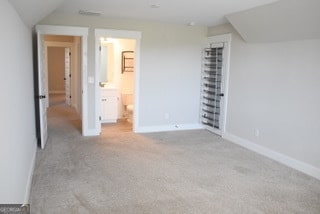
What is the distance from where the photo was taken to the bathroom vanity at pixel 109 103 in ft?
23.2

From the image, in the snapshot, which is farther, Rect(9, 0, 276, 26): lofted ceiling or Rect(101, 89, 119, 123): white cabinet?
Rect(101, 89, 119, 123): white cabinet

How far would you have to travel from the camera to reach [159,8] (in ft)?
15.2

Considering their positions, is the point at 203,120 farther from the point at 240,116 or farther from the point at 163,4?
the point at 163,4

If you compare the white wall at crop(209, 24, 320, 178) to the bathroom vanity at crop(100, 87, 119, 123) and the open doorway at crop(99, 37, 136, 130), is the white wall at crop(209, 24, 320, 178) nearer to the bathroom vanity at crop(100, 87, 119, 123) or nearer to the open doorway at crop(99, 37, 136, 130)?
the open doorway at crop(99, 37, 136, 130)

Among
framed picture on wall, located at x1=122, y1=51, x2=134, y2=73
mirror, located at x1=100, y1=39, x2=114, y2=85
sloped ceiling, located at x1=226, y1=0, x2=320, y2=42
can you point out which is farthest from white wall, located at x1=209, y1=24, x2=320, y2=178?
mirror, located at x1=100, y1=39, x2=114, y2=85

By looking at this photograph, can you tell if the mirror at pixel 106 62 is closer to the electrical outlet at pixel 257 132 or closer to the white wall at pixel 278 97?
the white wall at pixel 278 97

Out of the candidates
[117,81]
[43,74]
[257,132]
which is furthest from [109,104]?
[257,132]

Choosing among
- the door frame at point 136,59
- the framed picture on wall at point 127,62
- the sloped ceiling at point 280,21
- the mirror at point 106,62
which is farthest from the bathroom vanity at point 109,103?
the sloped ceiling at point 280,21

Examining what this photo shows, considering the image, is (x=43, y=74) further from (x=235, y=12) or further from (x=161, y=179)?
(x=235, y=12)

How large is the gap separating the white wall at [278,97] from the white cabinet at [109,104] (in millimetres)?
2775

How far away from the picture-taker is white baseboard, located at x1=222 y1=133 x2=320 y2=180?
4095mm

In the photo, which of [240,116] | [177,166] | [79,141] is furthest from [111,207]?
[240,116]

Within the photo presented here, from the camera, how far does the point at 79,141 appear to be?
5453 millimetres

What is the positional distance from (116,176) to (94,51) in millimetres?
2778
